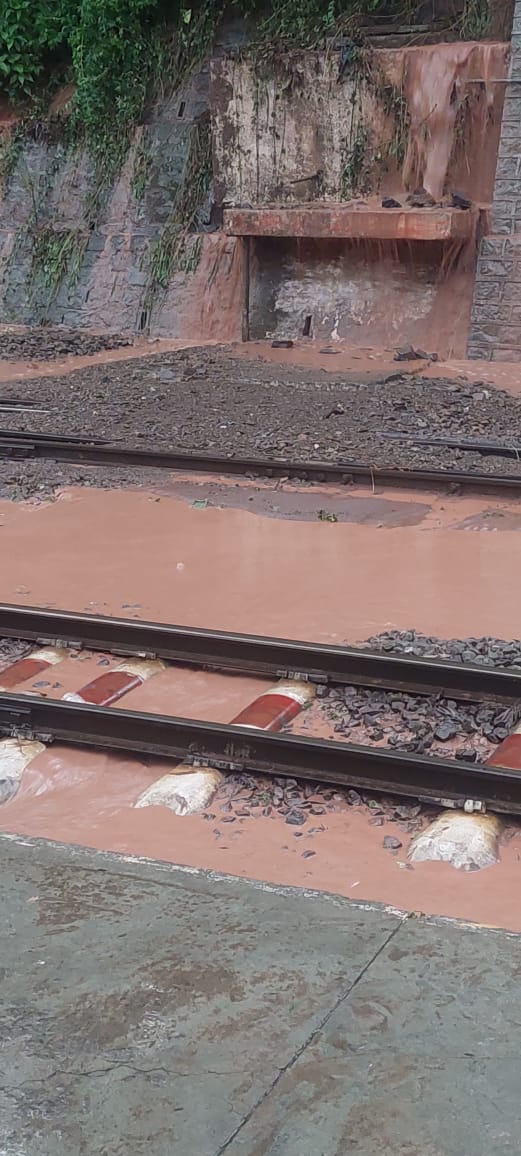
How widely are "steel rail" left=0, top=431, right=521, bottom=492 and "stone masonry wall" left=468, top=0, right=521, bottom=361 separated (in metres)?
6.00

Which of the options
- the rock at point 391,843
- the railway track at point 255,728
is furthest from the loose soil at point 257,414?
the rock at point 391,843

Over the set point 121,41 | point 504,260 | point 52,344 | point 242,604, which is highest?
point 121,41

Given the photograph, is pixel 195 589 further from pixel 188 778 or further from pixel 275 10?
pixel 275 10

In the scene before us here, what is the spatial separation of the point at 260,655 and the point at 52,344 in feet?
41.4

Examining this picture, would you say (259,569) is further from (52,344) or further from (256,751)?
(52,344)

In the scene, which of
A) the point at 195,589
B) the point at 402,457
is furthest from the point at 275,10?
the point at 195,589

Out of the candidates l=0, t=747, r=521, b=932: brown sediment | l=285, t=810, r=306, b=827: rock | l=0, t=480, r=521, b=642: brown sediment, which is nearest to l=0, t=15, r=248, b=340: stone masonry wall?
l=0, t=480, r=521, b=642: brown sediment

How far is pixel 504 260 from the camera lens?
14938mm

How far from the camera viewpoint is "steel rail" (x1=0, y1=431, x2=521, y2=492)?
30.0ft

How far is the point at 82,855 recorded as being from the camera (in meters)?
3.47

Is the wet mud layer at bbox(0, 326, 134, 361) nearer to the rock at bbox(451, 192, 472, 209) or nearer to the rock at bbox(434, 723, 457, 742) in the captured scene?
the rock at bbox(451, 192, 472, 209)

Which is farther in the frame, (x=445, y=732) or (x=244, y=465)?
(x=244, y=465)

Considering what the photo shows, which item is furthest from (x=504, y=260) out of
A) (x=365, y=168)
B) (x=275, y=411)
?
(x=275, y=411)

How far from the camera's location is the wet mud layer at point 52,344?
16.6 m
